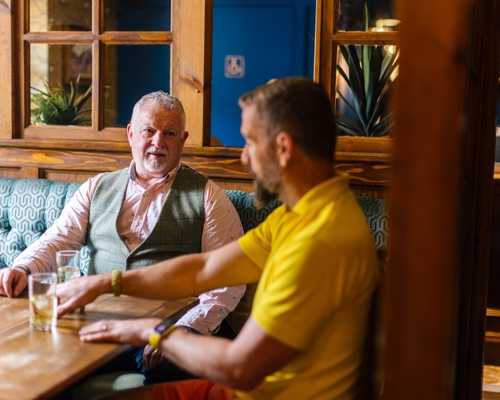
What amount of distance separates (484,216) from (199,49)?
150cm

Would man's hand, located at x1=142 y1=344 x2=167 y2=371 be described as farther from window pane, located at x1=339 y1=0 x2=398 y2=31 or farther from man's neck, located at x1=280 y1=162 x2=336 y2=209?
window pane, located at x1=339 y1=0 x2=398 y2=31

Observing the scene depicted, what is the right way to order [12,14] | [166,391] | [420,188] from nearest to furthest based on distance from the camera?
[420,188], [166,391], [12,14]

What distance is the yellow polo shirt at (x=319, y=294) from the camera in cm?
121

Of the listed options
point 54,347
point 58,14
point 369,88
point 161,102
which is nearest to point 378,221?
point 369,88

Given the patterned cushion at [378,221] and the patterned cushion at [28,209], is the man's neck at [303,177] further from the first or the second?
the patterned cushion at [28,209]

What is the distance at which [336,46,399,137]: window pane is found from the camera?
2977 millimetres

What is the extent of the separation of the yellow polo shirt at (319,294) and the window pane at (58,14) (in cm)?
265

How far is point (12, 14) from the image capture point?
322 cm

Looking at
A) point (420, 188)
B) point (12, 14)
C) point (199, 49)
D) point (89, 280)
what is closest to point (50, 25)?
point (12, 14)

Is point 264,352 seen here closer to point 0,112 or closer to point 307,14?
point 0,112

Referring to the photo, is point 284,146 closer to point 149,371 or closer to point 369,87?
point 149,371

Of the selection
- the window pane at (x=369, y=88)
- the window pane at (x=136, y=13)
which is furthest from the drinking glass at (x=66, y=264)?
the window pane at (x=136, y=13)

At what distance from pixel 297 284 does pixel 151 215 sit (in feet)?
4.51

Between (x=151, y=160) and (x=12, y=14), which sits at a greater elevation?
(x=12, y=14)
